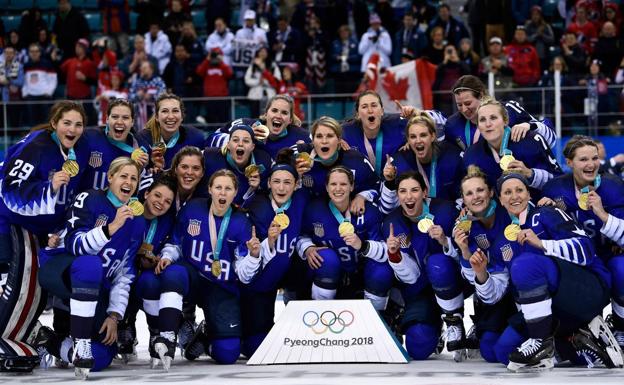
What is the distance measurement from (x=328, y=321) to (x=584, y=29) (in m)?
8.49

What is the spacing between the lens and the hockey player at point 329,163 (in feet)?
25.3

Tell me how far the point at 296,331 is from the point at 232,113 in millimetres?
6430

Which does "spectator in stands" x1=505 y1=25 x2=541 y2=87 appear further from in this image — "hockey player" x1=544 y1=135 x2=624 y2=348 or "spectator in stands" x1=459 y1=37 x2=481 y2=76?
"hockey player" x1=544 y1=135 x2=624 y2=348

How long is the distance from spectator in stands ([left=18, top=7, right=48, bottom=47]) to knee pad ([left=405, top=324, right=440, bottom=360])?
407 inches

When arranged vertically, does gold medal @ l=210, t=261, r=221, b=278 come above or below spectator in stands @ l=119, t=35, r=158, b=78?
below

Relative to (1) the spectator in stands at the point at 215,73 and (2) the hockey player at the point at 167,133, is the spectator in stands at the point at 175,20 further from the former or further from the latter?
(2) the hockey player at the point at 167,133

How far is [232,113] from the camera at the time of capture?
1359 centimetres

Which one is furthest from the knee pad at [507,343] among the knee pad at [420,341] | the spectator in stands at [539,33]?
the spectator in stands at [539,33]

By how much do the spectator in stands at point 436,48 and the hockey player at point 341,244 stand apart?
689 centimetres

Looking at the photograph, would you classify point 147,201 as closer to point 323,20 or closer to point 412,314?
point 412,314

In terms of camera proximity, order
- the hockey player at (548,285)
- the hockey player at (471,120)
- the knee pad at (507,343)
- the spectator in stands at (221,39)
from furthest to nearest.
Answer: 1. the spectator in stands at (221,39)
2. the hockey player at (471,120)
3. the knee pad at (507,343)
4. the hockey player at (548,285)

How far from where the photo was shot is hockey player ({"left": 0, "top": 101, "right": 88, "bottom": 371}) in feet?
23.7

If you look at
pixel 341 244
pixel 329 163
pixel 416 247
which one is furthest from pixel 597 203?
pixel 329 163

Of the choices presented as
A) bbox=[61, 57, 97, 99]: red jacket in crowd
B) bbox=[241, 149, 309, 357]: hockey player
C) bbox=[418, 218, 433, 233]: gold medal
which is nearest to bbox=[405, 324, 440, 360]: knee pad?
bbox=[418, 218, 433, 233]: gold medal
